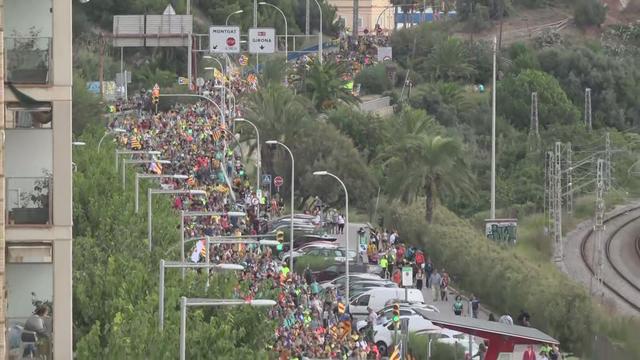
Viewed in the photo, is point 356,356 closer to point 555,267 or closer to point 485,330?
point 485,330

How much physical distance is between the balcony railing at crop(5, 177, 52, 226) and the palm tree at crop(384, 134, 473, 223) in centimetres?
5278

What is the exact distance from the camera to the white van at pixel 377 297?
5797 centimetres

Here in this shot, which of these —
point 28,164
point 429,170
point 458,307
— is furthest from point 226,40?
point 28,164

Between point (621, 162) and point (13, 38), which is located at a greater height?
point (13, 38)

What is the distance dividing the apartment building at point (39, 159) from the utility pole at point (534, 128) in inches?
3457

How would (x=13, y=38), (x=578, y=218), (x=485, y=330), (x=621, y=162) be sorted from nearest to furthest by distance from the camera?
(x=13, y=38) → (x=485, y=330) → (x=578, y=218) → (x=621, y=162)

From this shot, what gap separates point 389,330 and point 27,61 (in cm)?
2697

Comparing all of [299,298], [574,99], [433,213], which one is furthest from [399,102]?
[299,298]

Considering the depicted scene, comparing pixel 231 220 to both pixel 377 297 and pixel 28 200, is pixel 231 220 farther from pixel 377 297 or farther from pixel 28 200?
pixel 28 200

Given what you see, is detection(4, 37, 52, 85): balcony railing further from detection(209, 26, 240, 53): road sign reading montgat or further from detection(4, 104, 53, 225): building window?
detection(209, 26, 240, 53): road sign reading montgat

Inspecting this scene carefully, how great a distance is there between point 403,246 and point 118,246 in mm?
25508

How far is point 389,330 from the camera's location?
52156mm

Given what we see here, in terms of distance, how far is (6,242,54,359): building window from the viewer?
26.3m

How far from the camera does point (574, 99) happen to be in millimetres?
136500
